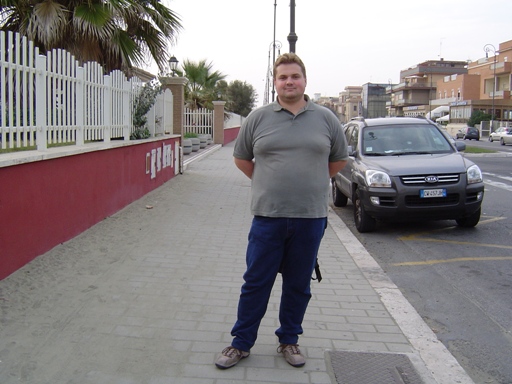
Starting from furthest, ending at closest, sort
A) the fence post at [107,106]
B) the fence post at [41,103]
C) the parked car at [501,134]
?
the parked car at [501,134] → the fence post at [107,106] → the fence post at [41,103]

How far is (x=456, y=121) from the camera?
8031 centimetres

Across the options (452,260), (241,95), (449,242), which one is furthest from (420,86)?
(452,260)

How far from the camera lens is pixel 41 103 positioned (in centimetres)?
620

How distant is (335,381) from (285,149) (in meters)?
1.48

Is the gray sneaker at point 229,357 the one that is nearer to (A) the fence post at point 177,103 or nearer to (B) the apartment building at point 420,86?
(A) the fence post at point 177,103

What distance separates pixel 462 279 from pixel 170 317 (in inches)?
131

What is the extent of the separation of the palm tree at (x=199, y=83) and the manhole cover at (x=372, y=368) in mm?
28337

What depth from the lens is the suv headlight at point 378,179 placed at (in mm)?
8086

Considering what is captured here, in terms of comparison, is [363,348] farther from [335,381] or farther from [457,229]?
[457,229]

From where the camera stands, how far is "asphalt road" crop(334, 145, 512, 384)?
423 centimetres

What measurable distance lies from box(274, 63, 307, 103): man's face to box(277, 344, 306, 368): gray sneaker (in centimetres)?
163

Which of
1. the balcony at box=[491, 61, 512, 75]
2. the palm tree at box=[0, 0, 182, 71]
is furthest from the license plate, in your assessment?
the balcony at box=[491, 61, 512, 75]

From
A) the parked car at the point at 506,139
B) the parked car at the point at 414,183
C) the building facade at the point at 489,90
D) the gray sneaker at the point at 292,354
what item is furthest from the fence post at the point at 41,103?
the building facade at the point at 489,90

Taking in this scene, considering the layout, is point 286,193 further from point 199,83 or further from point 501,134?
point 501,134
